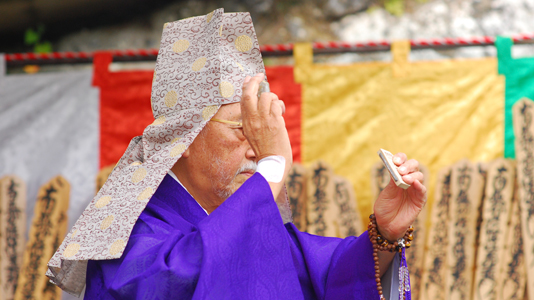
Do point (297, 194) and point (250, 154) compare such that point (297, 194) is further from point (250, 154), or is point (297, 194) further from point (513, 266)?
point (250, 154)

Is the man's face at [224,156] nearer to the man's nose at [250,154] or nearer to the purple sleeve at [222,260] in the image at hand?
the man's nose at [250,154]

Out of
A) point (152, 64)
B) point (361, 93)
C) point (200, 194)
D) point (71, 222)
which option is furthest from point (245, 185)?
point (152, 64)

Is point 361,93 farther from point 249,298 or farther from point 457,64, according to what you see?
point 249,298

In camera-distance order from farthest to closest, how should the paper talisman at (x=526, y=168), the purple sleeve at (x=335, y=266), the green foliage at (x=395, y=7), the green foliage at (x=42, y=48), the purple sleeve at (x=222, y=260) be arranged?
the green foliage at (x=395, y=7), the green foliage at (x=42, y=48), the paper talisman at (x=526, y=168), the purple sleeve at (x=335, y=266), the purple sleeve at (x=222, y=260)

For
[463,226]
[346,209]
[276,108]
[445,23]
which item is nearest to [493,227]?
[463,226]

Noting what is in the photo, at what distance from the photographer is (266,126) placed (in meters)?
1.35

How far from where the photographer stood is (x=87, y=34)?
15.1ft

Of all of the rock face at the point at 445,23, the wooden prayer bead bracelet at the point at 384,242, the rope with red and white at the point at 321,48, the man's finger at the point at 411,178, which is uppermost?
the rock face at the point at 445,23

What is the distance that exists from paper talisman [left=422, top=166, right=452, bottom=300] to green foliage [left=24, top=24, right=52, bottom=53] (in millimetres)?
3448

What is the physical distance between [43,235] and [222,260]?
83.5 inches

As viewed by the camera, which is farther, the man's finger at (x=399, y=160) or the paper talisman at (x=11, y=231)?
the paper talisman at (x=11, y=231)

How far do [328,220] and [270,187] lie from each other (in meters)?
1.62

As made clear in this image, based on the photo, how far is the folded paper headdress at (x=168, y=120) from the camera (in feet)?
4.61

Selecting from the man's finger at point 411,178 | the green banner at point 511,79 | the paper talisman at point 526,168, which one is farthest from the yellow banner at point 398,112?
the man's finger at point 411,178
